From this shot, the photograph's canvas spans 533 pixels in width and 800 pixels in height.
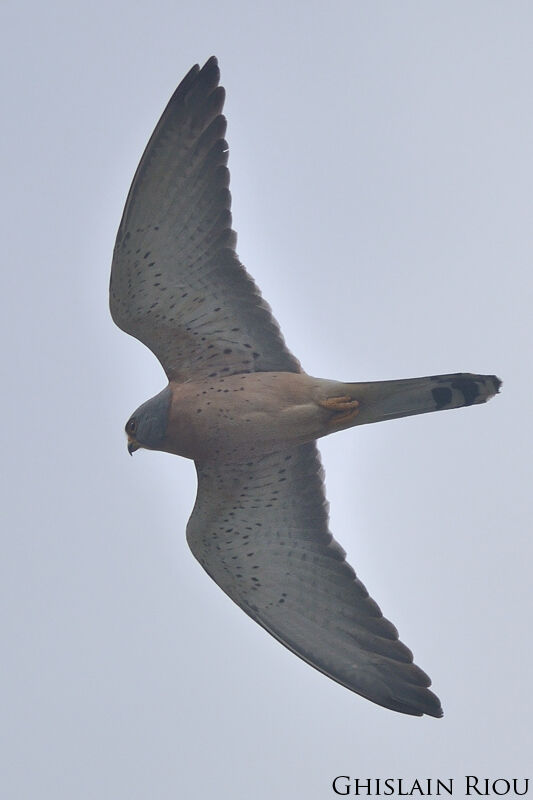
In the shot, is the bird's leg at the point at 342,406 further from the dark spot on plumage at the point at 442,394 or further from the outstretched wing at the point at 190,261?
the dark spot on plumage at the point at 442,394

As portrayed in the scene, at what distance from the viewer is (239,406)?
8453 millimetres

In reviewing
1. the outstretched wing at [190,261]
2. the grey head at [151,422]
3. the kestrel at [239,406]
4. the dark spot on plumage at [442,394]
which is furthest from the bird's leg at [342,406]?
the grey head at [151,422]

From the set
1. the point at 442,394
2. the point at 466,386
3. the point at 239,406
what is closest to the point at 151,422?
the point at 239,406

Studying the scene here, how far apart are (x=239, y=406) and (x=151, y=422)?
0.64 metres

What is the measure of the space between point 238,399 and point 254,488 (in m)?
0.82

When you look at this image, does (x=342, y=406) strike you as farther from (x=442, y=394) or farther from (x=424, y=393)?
(x=442, y=394)

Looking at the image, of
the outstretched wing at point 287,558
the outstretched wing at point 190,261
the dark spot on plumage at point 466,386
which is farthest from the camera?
the outstretched wing at point 287,558

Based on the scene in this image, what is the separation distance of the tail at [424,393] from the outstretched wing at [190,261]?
59cm

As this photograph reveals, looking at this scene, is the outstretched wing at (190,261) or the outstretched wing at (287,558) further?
the outstretched wing at (287,558)

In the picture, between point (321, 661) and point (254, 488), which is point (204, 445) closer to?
point (254, 488)

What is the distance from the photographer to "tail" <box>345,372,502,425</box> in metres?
8.22

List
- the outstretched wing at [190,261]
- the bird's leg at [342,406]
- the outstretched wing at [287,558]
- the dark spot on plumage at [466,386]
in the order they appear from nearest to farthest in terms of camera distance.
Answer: the outstretched wing at [190,261], the dark spot on plumage at [466,386], the bird's leg at [342,406], the outstretched wing at [287,558]

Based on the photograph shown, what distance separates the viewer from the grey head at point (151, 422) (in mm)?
8570

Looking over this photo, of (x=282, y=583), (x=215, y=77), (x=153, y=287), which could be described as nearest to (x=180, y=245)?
(x=153, y=287)
